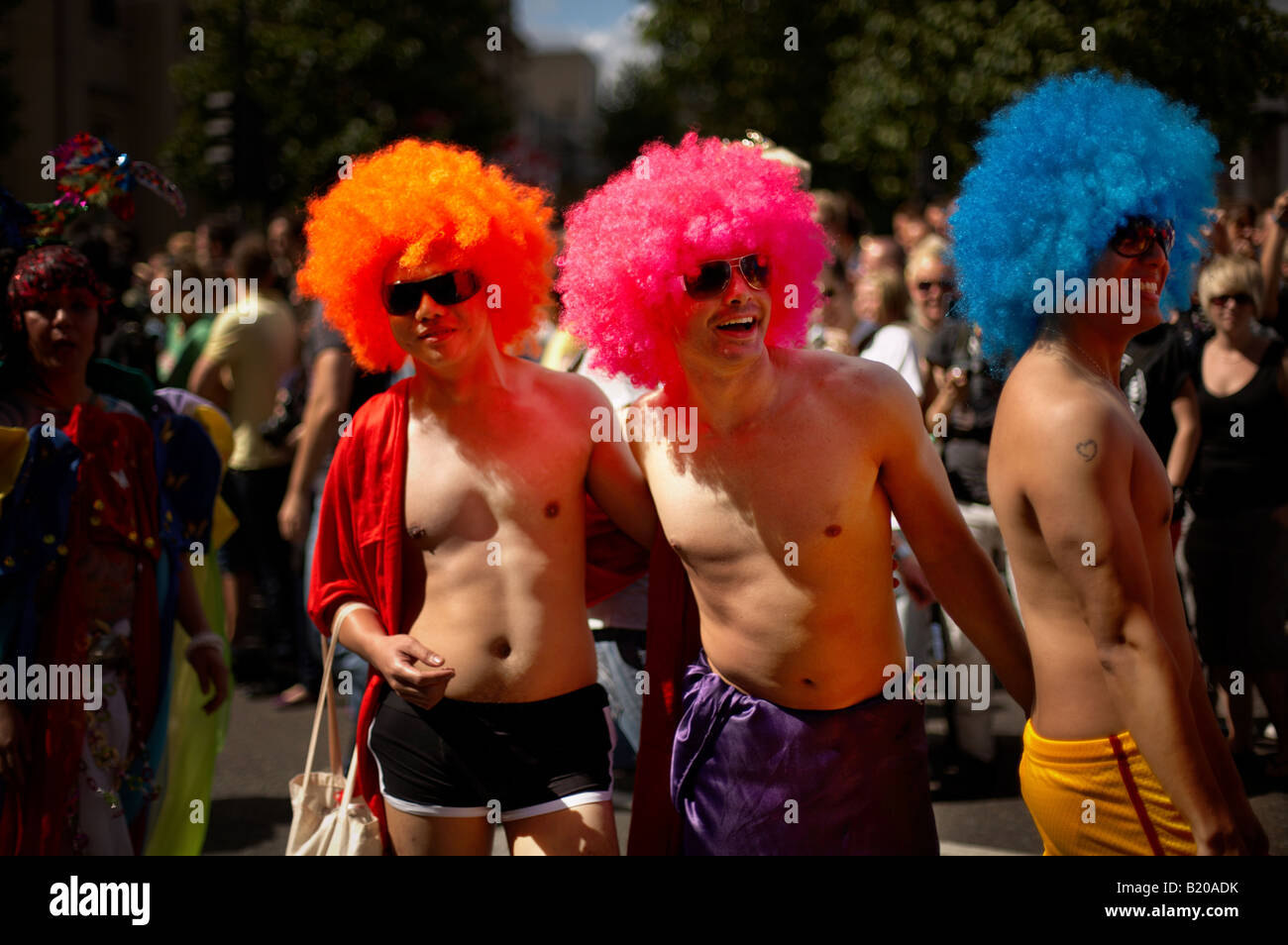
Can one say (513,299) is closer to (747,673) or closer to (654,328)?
(654,328)

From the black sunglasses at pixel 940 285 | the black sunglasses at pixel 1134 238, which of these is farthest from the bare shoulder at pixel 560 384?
the black sunglasses at pixel 940 285

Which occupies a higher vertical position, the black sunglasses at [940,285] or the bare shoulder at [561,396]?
the black sunglasses at [940,285]

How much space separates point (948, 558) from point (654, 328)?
32.1 inches

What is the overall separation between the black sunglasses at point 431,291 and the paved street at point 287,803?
242 cm

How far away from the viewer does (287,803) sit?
17.3ft

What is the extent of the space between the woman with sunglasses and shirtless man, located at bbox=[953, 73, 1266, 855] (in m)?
3.14

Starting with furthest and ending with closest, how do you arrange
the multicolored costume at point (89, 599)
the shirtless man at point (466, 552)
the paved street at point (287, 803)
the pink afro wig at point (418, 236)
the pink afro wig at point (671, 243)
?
the paved street at point (287, 803)
the multicolored costume at point (89, 599)
the pink afro wig at point (418, 236)
the shirtless man at point (466, 552)
the pink afro wig at point (671, 243)

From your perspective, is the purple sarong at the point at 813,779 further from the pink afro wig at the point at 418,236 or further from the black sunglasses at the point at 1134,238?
the pink afro wig at the point at 418,236

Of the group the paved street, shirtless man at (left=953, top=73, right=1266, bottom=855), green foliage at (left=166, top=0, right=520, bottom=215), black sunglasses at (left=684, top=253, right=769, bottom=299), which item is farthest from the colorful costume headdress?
green foliage at (left=166, top=0, right=520, bottom=215)

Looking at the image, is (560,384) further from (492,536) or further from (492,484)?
(492,536)

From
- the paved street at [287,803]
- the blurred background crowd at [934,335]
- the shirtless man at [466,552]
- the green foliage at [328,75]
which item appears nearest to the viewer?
the shirtless man at [466,552]

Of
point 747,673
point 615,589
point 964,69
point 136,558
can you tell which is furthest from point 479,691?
point 964,69

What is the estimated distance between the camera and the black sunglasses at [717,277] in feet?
8.53

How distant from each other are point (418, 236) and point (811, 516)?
1.15 metres
